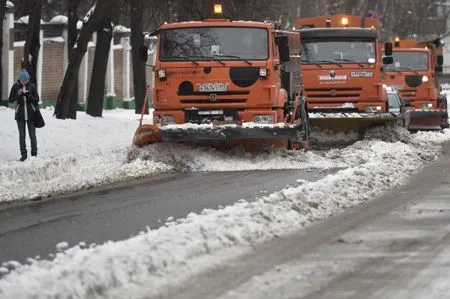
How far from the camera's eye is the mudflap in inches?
795

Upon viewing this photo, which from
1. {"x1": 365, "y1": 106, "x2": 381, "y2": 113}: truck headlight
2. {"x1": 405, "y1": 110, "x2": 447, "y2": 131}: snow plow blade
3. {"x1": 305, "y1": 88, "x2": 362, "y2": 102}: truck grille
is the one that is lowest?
{"x1": 405, "y1": 110, "x2": 447, "y2": 131}: snow plow blade

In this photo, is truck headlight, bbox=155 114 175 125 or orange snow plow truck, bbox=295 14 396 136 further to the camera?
orange snow plow truck, bbox=295 14 396 136

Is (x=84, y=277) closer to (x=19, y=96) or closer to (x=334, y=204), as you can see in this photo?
(x=334, y=204)

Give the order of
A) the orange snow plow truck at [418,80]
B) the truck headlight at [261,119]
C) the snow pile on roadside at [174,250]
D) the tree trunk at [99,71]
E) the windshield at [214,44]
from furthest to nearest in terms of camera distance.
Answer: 1. the orange snow plow truck at [418,80]
2. the tree trunk at [99,71]
3. the windshield at [214,44]
4. the truck headlight at [261,119]
5. the snow pile on roadside at [174,250]

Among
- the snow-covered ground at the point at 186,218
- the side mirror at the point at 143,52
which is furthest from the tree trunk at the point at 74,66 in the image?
the side mirror at the point at 143,52

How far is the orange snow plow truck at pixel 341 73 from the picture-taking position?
68.5 feet

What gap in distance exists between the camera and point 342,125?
2036 centimetres

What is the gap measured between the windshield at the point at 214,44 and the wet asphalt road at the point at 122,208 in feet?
8.82

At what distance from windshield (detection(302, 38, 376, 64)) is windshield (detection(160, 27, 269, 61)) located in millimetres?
5018

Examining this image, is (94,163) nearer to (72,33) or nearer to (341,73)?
(341,73)

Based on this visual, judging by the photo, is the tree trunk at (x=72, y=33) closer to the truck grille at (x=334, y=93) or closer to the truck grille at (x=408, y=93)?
the truck grille at (x=334, y=93)

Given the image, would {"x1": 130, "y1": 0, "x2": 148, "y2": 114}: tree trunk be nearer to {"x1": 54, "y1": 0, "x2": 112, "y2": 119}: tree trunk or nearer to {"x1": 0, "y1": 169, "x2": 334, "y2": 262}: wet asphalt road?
{"x1": 54, "y1": 0, "x2": 112, "y2": 119}: tree trunk

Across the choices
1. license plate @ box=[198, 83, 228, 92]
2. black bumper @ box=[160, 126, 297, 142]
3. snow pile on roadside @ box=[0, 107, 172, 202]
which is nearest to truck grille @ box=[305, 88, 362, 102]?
snow pile on roadside @ box=[0, 107, 172, 202]

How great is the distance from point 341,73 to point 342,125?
140 cm
